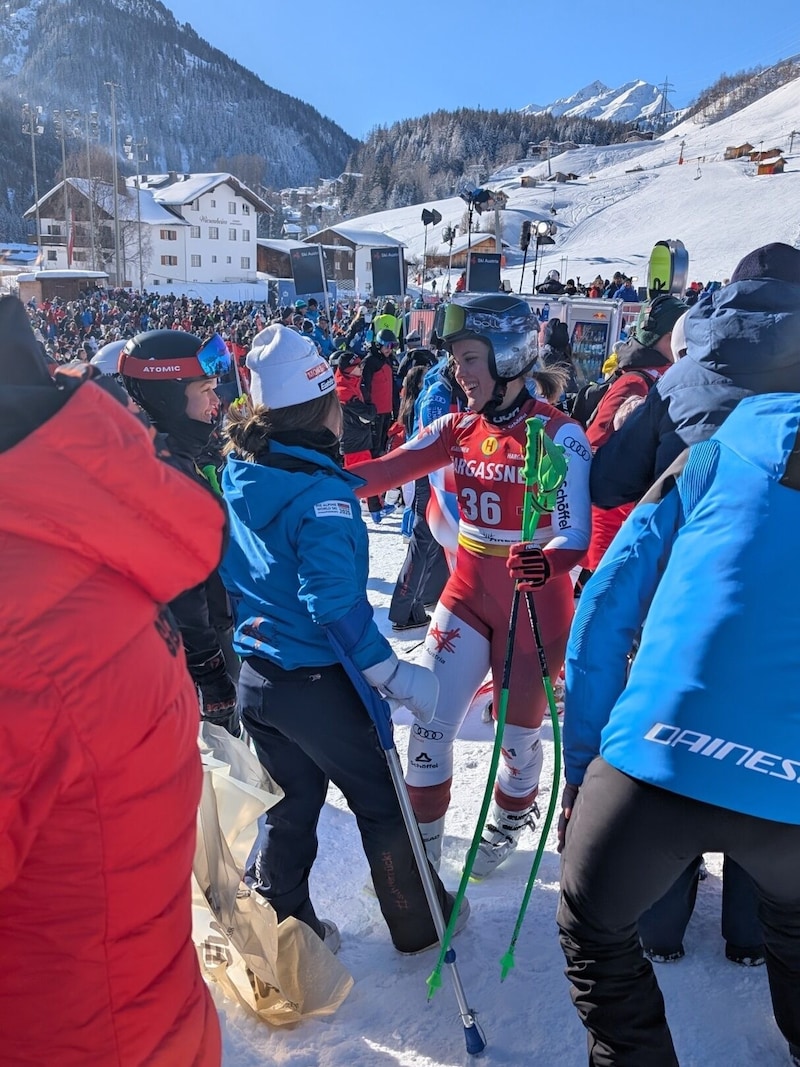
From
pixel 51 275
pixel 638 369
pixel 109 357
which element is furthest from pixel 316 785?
pixel 51 275

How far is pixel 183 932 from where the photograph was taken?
4.25 feet

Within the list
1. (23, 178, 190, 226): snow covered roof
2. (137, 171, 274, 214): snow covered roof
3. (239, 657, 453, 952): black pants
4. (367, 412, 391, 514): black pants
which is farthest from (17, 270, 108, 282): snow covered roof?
(239, 657, 453, 952): black pants

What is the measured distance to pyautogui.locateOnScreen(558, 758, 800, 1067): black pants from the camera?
155cm

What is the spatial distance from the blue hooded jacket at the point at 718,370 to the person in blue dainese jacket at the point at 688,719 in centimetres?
54

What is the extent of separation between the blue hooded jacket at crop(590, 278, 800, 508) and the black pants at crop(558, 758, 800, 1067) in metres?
1.12

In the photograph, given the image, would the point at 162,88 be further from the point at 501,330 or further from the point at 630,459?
the point at 630,459

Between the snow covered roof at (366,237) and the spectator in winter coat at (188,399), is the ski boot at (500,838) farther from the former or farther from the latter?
the snow covered roof at (366,237)

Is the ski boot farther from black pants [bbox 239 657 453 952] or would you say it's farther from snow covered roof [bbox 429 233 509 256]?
snow covered roof [bbox 429 233 509 256]

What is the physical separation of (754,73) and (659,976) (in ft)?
501

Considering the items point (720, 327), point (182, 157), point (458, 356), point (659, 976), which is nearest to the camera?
point (720, 327)

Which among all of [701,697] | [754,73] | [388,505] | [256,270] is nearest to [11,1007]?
[701,697]

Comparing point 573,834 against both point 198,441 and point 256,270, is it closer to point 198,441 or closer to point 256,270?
point 198,441

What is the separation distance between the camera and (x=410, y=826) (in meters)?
2.41

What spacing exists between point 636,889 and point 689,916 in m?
1.14
